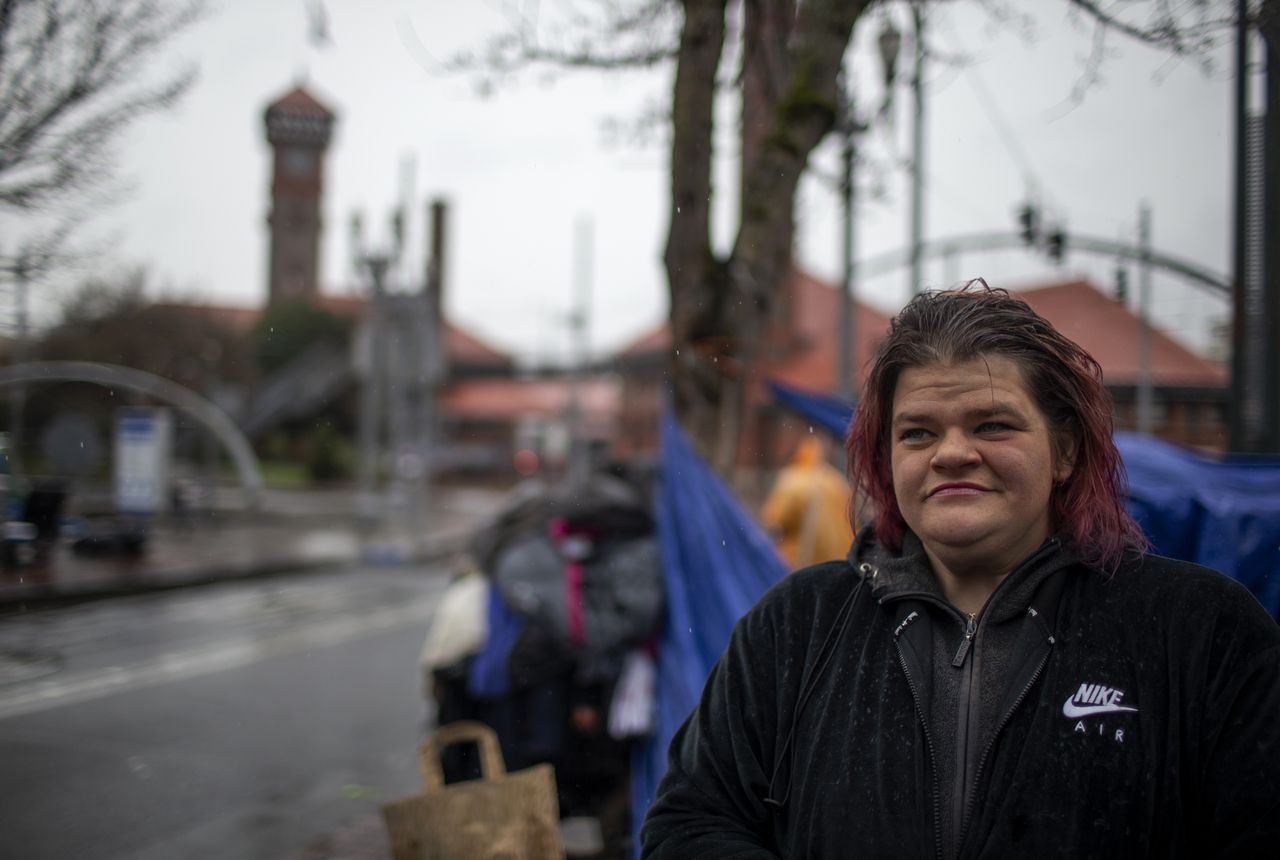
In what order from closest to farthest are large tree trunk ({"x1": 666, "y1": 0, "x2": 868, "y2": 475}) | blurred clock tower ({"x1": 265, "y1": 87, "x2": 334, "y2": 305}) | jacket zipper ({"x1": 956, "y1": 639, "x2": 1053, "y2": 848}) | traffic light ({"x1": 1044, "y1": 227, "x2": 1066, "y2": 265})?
jacket zipper ({"x1": 956, "y1": 639, "x2": 1053, "y2": 848}) < traffic light ({"x1": 1044, "y1": 227, "x2": 1066, "y2": 265}) < large tree trunk ({"x1": 666, "y1": 0, "x2": 868, "y2": 475}) < blurred clock tower ({"x1": 265, "y1": 87, "x2": 334, "y2": 305})

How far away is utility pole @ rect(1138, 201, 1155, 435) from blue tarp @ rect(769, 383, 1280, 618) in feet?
1.42

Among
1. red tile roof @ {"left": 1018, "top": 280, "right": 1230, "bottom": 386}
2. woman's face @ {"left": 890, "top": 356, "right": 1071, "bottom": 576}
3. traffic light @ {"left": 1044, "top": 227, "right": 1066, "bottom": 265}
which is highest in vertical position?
traffic light @ {"left": 1044, "top": 227, "right": 1066, "bottom": 265}

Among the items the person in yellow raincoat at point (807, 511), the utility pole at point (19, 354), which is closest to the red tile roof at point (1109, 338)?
the person in yellow raincoat at point (807, 511)

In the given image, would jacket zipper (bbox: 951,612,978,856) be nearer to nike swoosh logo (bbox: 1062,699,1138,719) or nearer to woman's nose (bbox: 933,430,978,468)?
nike swoosh logo (bbox: 1062,699,1138,719)

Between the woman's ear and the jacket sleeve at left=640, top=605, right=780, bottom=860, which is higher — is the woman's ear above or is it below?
above

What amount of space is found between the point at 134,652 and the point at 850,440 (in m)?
8.34

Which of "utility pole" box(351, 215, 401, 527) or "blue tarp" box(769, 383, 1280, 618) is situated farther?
"utility pole" box(351, 215, 401, 527)

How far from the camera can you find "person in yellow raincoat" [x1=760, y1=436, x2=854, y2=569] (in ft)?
16.6

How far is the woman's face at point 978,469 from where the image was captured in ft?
4.96

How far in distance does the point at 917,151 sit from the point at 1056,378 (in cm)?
417

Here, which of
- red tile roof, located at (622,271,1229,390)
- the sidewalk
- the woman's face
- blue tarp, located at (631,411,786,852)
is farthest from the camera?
the sidewalk

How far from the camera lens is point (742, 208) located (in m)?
4.52

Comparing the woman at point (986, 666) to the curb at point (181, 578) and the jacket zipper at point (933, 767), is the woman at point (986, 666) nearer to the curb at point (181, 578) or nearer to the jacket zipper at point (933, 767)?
the jacket zipper at point (933, 767)

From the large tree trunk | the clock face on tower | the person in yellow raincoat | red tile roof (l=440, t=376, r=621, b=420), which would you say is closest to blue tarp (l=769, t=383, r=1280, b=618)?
the large tree trunk
